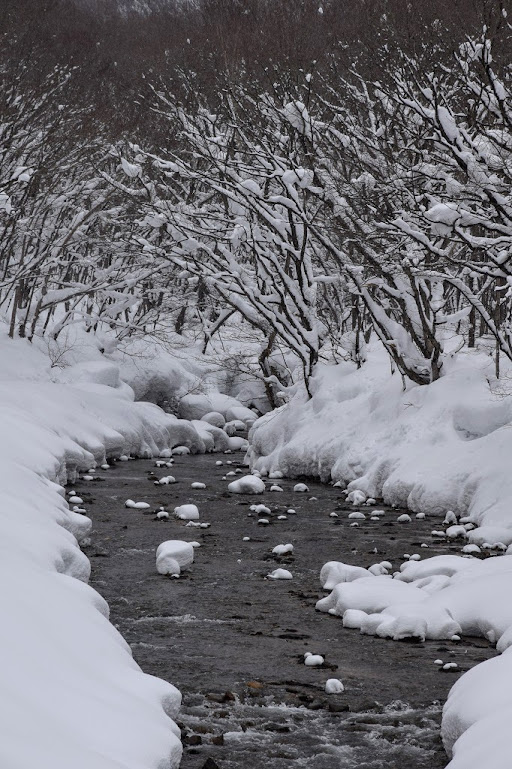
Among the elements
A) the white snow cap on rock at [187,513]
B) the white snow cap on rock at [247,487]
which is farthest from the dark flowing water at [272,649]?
the white snow cap on rock at [247,487]

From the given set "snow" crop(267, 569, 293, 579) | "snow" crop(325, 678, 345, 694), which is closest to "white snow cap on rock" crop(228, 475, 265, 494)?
"snow" crop(267, 569, 293, 579)

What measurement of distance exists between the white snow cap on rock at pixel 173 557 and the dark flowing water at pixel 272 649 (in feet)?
0.37

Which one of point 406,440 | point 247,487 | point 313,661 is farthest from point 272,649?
point 247,487

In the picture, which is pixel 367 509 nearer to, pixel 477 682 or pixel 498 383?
pixel 498 383

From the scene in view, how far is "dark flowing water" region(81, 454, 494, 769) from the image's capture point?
17.5ft

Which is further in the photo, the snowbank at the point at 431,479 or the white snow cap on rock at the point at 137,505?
the white snow cap on rock at the point at 137,505

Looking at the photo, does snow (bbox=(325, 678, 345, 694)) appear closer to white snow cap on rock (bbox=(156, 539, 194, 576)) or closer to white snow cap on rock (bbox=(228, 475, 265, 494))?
white snow cap on rock (bbox=(156, 539, 194, 576))

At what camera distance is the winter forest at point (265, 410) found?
5.27 m

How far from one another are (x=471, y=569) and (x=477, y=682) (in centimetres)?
349

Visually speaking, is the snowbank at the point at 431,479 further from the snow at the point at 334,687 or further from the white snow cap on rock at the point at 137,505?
the white snow cap on rock at the point at 137,505

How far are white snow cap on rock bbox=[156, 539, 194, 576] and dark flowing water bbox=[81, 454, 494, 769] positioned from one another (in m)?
0.11

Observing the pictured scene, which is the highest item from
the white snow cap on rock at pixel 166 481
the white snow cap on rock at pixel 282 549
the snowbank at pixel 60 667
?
the snowbank at pixel 60 667

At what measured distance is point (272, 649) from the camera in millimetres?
7117

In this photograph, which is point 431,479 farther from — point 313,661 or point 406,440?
point 313,661
